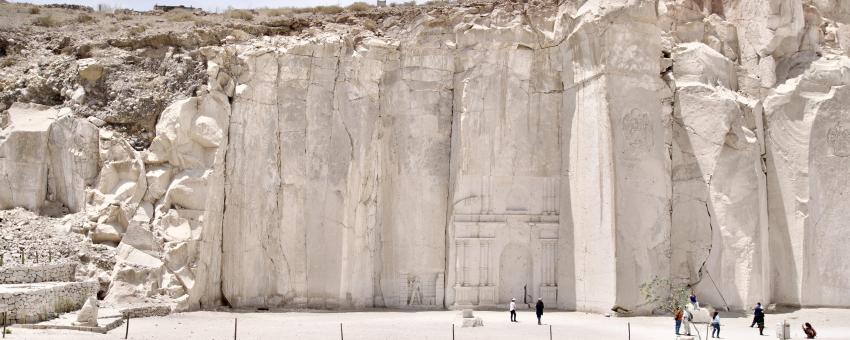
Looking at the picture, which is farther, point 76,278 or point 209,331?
point 76,278

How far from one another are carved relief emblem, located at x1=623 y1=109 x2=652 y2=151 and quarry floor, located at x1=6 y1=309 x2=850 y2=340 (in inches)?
209

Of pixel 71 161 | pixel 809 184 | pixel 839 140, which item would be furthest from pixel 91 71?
pixel 839 140

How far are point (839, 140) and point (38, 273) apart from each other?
23494 millimetres

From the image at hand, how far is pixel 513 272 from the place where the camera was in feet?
92.6

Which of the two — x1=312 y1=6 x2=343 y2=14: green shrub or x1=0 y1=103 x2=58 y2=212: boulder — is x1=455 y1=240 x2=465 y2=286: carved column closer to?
x1=312 y1=6 x2=343 y2=14: green shrub

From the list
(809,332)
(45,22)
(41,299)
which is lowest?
(809,332)

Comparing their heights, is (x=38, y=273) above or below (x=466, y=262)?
below

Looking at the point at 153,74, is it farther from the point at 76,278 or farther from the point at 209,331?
the point at 209,331

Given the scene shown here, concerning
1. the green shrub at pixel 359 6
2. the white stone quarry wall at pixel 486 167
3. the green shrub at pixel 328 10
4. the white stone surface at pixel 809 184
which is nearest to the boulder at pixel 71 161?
the white stone quarry wall at pixel 486 167

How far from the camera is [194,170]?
26.9 meters

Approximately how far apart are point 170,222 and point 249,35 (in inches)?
Result: 287

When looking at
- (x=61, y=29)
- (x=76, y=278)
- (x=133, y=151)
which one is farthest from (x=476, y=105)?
(x=61, y=29)

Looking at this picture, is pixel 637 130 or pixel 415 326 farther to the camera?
pixel 637 130

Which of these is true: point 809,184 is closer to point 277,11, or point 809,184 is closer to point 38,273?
point 277,11
